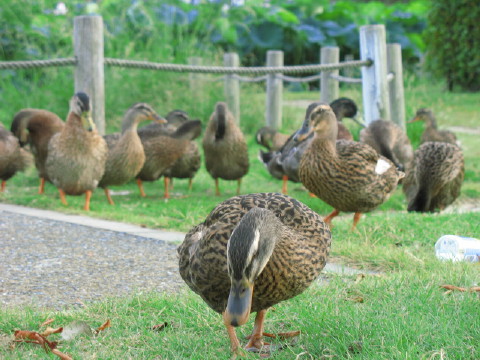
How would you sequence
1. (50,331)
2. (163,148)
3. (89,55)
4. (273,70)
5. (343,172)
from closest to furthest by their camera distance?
1. (50,331)
2. (343,172)
3. (89,55)
4. (163,148)
5. (273,70)

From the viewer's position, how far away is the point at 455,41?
53.4ft

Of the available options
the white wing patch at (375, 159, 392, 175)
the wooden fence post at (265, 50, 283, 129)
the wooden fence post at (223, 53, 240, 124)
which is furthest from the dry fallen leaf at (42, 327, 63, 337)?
the wooden fence post at (265, 50, 283, 129)

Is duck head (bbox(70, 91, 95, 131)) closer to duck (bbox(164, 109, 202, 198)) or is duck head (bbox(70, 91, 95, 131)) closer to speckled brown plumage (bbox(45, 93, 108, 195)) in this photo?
speckled brown plumage (bbox(45, 93, 108, 195))

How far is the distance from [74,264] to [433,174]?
3.49 meters

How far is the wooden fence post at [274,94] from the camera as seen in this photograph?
11.5m

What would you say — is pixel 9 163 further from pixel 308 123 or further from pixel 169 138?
pixel 308 123

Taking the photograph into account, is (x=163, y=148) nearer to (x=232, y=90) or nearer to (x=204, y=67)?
(x=204, y=67)

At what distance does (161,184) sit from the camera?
867cm

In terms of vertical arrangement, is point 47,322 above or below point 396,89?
below

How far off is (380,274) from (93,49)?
4.30m

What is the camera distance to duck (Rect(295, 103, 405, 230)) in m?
5.38

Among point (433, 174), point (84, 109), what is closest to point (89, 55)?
point (84, 109)

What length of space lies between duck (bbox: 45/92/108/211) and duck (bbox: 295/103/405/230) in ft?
6.68

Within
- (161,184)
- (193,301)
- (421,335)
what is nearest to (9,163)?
(161,184)
